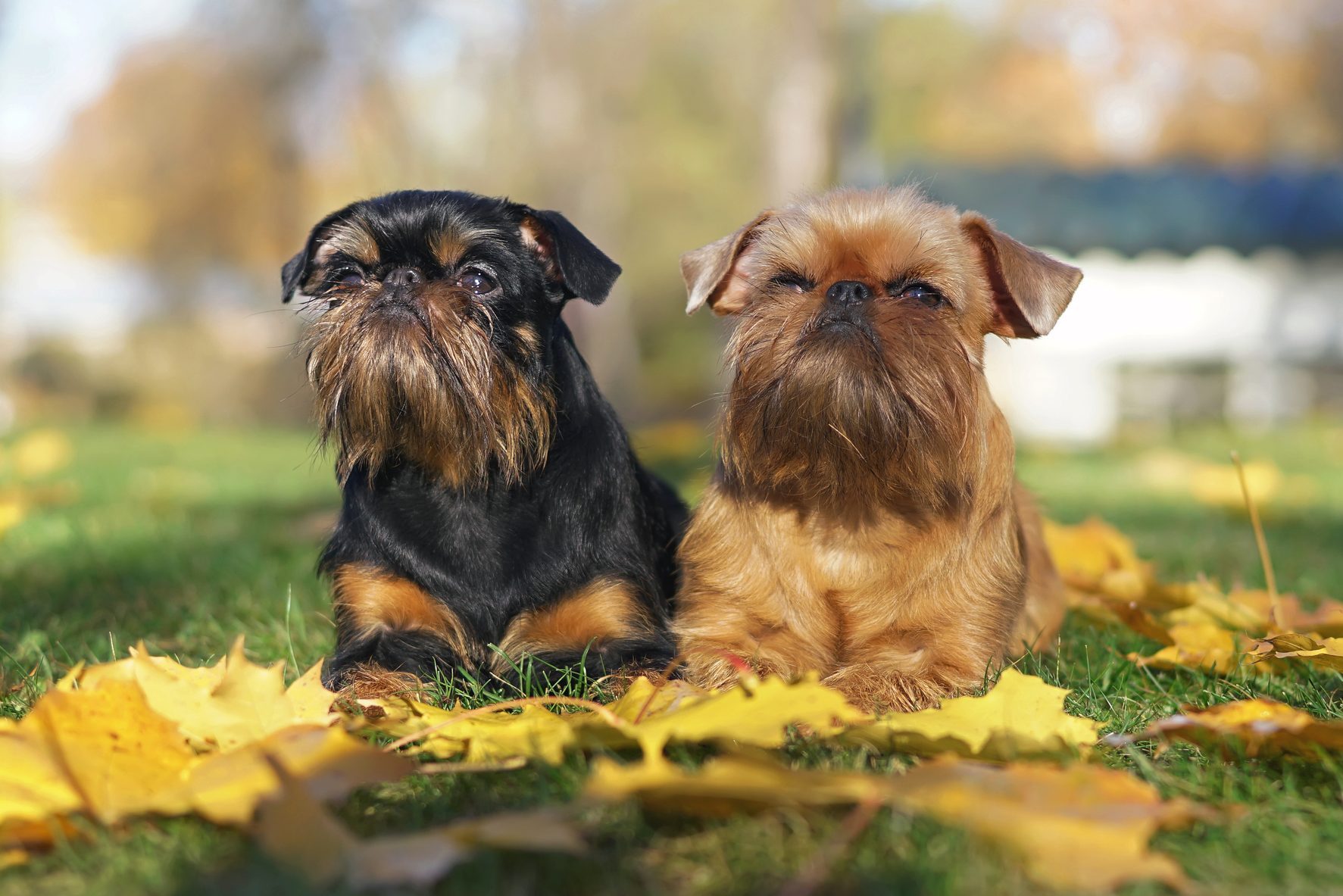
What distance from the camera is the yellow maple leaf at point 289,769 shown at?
79.0 inches

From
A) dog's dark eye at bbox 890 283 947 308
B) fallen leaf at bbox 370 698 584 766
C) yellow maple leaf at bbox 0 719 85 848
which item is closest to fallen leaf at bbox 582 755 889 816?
fallen leaf at bbox 370 698 584 766

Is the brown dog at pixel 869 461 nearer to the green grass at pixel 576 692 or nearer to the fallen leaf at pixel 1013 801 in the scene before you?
the green grass at pixel 576 692

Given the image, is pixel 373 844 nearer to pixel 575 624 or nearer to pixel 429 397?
pixel 575 624

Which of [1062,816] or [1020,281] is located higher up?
[1020,281]

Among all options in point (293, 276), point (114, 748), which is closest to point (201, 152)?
point (293, 276)

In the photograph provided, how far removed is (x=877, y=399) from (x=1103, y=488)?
248 inches

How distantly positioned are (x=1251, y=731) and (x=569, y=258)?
2.21 meters

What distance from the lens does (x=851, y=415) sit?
308 cm

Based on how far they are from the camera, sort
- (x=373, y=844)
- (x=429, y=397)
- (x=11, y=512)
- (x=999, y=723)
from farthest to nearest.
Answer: (x=11, y=512) → (x=429, y=397) → (x=999, y=723) → (x=373, y=844)

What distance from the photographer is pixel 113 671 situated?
252 centimetres

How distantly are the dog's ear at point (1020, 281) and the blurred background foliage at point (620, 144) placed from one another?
27.6ft

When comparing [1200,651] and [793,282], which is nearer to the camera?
[1200,651]

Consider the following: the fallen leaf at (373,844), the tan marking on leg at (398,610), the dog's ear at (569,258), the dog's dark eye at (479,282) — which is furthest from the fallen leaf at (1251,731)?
the dog's dark eye at (479,282)

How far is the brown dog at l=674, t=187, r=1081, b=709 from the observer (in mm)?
3121
